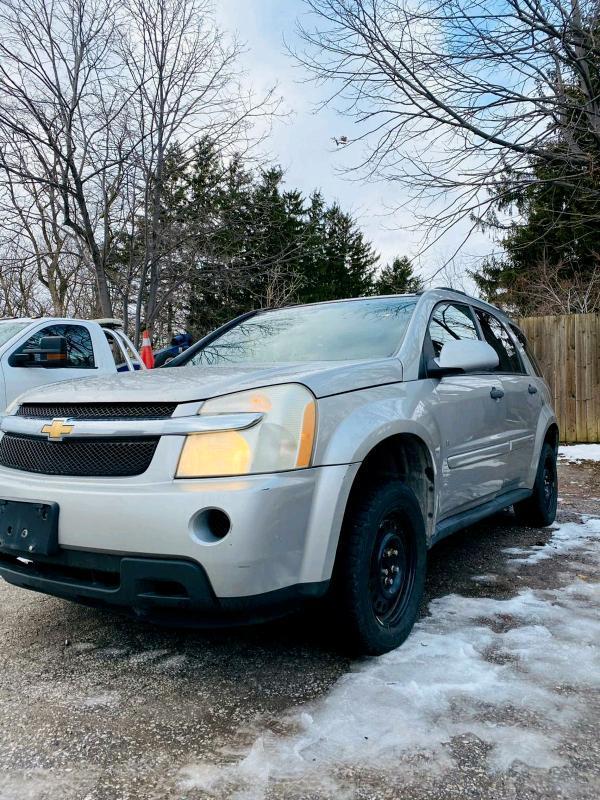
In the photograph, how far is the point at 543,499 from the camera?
16.1ft

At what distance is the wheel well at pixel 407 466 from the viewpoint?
2.79 metres

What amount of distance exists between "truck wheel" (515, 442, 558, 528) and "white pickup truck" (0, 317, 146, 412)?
348cm

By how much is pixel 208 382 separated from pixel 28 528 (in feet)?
2.93

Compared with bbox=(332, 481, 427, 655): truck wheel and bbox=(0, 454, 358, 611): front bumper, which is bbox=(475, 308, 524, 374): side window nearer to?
bbox=(332, 481, 427, 655): truck wheel

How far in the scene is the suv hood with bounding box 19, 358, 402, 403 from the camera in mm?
2387

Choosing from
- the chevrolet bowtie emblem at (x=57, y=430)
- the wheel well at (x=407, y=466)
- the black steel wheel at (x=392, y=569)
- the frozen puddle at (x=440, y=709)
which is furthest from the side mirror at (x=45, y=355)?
the frozen puddle at (x=440, y=709)

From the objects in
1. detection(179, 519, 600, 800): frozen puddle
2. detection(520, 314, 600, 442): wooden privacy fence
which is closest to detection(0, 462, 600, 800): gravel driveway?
detection(179, 519, 600, 800): frozen puddle

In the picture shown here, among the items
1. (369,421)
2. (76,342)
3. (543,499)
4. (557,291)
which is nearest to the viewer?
(369,421)

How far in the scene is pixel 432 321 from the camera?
358 cm

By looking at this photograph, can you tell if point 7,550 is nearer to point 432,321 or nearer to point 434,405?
point 434,405

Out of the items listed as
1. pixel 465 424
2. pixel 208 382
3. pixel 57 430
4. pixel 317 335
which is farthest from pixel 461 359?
pixel 57 430

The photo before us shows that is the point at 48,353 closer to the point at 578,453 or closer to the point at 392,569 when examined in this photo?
the point at 392,569

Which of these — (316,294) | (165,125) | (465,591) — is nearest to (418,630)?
(465,591)

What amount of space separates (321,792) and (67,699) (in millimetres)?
1089
